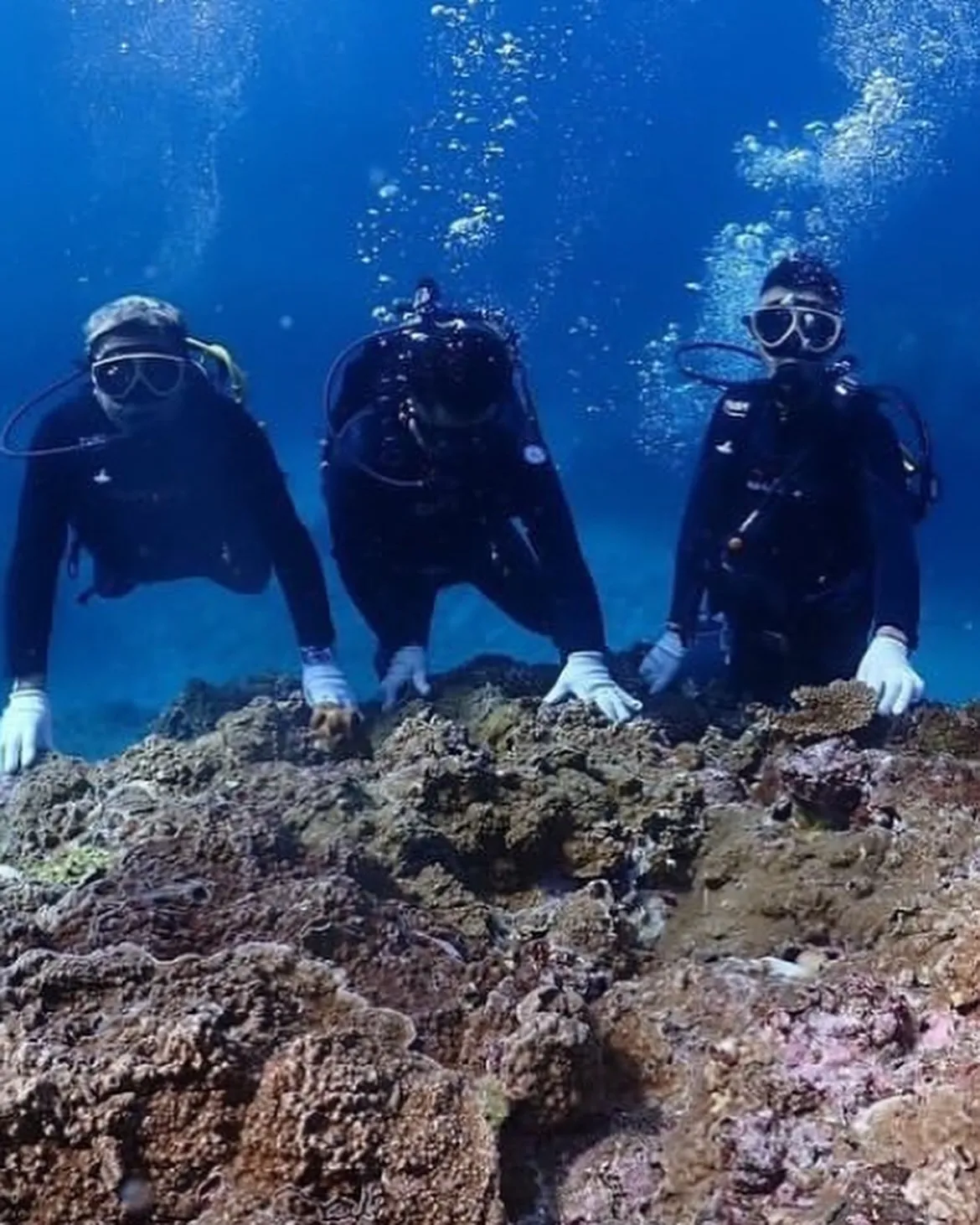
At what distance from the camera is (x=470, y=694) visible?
5734 millimetres

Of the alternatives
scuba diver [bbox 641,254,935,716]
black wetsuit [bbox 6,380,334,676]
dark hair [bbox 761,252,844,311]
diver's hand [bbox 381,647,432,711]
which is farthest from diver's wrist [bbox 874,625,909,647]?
black wetsuit [bbox 6,380,334,676]

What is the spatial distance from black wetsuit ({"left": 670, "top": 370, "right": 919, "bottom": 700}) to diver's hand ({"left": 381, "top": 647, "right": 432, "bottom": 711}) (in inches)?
64.1

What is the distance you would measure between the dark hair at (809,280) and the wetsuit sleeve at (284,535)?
3316 mm

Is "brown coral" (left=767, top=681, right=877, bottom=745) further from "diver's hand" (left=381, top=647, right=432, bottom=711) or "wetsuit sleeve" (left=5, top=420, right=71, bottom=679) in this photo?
"wetsuit sleeve" (left=5, top=420, right=71, bottom=679)

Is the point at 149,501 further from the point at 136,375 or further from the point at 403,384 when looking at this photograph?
the point at 403,384

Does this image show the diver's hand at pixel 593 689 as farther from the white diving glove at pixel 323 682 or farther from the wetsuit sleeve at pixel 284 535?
the wetsuit sleeve at pixel 284 535

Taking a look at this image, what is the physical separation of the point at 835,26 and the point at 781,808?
3210 cm

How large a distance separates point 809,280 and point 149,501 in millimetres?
4261

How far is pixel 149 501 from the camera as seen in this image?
6855 millimetres

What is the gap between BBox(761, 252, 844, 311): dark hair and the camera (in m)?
7.03

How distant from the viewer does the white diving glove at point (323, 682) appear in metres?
5.79

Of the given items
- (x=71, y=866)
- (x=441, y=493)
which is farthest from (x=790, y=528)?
(x=71, y=866)

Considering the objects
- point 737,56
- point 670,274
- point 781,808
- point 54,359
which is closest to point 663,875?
point 781,808

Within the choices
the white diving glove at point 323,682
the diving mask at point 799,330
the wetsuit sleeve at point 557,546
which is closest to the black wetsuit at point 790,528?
the diving mask at point 799,330
